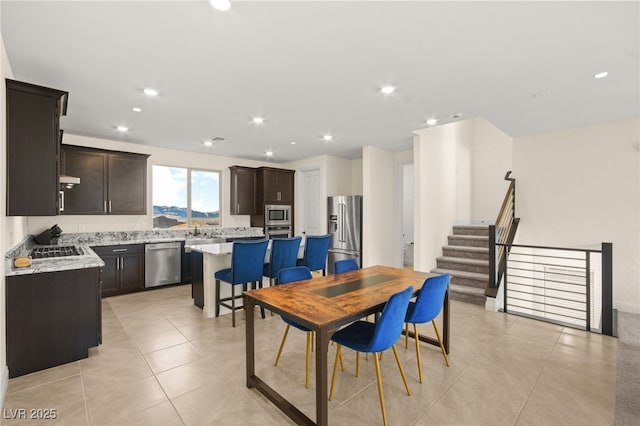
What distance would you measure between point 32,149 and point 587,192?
699 cm

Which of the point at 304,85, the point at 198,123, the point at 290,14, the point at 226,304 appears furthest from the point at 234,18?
the point at 226,304

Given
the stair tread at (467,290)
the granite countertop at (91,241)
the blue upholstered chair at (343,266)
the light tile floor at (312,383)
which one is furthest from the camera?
the stair tread at (467,290)

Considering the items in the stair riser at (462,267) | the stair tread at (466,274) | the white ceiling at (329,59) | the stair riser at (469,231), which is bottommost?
the stair tread at (466,274)

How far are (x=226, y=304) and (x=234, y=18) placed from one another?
3.25 m

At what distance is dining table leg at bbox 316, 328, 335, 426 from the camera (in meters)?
1.72

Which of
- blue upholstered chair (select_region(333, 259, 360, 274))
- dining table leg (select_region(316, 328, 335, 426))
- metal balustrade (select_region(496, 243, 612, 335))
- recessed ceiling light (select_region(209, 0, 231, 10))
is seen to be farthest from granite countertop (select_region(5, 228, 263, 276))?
metal balustrade (select_region(496, 243, 612, 335))

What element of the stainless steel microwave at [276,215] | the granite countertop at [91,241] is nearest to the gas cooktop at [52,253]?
the granite countertop at [91,241]

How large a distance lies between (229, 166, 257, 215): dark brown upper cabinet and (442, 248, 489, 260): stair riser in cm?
416

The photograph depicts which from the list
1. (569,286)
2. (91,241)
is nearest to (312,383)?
(91,241)

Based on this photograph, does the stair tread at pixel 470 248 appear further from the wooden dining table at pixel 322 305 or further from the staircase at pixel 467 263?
the wooden dining table at pixel 322 305

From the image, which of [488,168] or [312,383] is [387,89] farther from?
[488,168]

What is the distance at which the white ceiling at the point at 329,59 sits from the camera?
6.35 ft

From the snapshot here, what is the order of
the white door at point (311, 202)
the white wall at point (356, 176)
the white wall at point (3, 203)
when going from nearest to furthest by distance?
the white wall at point (3, 203), the white door at point (311, 202), the white wall at point (356, 176)

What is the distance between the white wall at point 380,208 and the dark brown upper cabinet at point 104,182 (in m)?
4.06
